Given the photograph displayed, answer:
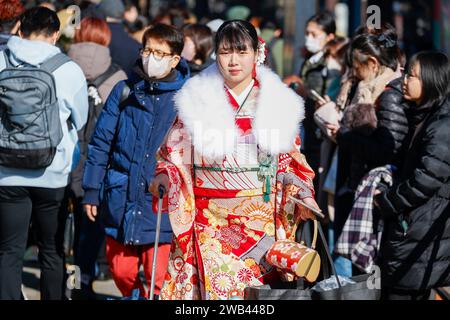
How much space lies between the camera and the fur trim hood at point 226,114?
535 centimetres

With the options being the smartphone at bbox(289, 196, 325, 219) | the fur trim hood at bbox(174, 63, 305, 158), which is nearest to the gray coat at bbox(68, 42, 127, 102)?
the fur trim hood at bbox(174, 63, 305, 158)

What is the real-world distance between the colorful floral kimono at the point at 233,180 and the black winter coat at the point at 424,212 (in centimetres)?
100

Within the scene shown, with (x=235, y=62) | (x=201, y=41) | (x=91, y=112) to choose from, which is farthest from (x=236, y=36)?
(x=201, y=41)

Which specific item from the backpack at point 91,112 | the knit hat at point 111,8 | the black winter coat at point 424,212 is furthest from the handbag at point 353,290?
the knit hat at point 111,8

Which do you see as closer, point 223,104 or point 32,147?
point 223,104

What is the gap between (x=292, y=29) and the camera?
12.7m

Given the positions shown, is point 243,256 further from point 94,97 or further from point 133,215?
point 94,97

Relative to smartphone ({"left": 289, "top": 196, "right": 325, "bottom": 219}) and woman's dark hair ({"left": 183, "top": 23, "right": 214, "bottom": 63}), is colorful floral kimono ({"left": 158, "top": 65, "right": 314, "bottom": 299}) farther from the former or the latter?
woman's dark hair ({"left": 183, "top": 23, "right": 214, "bottom": 63})

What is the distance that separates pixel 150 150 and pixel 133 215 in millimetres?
418

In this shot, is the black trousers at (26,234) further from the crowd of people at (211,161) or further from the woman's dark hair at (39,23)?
the woman's dark hair at (39,23)

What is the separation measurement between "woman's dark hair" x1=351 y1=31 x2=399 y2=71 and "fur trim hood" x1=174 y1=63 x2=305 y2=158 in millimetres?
1812

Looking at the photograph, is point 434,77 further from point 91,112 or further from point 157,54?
point 91,112

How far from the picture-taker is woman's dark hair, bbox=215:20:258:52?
5.29 meters
